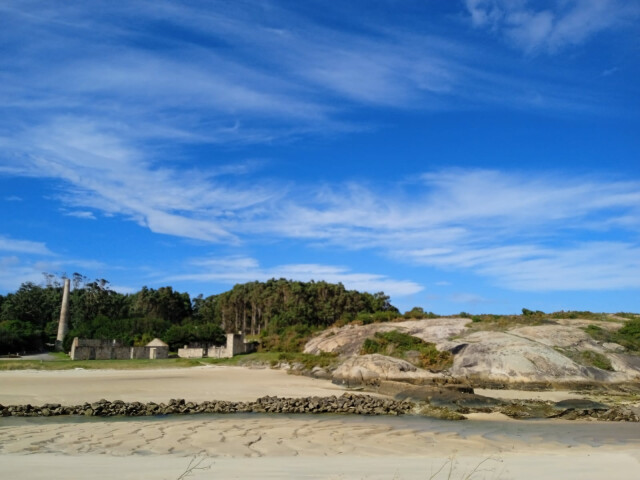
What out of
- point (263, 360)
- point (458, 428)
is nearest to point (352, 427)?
point (458, 428)

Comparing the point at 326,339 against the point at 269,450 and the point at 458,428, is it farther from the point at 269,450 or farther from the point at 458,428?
the point at 269,450

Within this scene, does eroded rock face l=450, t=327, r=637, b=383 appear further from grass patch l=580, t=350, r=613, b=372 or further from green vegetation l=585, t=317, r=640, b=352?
green vegetation l=585, t=317, r=640, b=352

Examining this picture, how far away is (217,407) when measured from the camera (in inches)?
861

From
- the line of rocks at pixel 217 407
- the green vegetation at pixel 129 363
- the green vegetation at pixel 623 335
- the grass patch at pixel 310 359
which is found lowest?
the line of rocks at pixel 217 407

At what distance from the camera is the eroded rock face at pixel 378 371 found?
35.9 meters

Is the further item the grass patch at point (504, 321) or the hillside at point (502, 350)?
the grass patch at point (504, 321)

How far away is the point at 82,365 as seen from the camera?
1756 inches

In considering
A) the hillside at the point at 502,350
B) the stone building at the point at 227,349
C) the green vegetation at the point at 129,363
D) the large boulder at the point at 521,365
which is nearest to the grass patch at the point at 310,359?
the green vegetation at the point at 129,363

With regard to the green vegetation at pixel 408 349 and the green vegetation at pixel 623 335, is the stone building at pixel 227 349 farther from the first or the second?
the green vegetation at pixel 623 335

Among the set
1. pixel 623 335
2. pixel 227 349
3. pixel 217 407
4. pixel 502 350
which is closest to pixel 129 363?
pixel 227 349

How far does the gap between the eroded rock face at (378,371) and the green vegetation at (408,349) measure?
2967 mm

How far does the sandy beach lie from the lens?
9891 mm

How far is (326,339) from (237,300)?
5337 centimetres

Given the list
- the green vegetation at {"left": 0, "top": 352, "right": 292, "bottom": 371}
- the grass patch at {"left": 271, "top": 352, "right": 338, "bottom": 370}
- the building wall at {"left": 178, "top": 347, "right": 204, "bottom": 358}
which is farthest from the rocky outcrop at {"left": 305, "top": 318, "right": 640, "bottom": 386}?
the building wall at {"left": 178, "top": 347, "right": 204, "bottom": 358}
